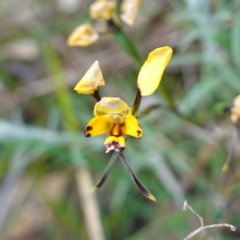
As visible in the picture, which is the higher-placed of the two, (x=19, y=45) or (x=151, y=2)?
(x=19, y=45)

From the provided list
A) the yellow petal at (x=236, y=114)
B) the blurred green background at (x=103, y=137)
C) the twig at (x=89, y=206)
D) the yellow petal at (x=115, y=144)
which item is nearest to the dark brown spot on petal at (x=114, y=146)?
the yellow petal at (x=115, y=144)

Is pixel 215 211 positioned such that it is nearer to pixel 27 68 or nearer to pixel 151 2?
pixel 151 2

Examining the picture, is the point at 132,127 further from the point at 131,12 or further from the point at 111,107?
the point at 131,12

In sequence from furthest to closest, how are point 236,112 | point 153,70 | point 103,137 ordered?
point 103,137 → point 236,112 → point 153,70

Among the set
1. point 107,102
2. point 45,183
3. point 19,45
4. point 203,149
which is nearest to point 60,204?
point 45,183

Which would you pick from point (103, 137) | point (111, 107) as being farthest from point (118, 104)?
point (103, 137)

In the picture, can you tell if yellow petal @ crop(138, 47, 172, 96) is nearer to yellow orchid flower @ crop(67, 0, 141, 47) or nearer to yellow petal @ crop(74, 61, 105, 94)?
yellow petal @ crop(74, 61, 105, 94)
